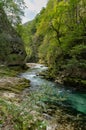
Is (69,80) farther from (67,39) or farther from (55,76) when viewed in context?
Result: (67,39)

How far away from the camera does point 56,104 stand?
14586 millimetres

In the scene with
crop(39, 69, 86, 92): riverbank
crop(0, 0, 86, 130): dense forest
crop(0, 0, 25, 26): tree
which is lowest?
crop(39, 69, 86, 92): riverbank

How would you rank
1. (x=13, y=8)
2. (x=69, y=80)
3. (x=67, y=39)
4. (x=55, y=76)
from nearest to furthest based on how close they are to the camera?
(x=13, y=8) < (x=69, y=80) < (x=67, y=39) < (x=55, y=76)

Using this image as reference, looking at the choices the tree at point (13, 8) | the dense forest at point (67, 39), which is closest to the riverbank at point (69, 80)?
the dense forest at point (67, 39)

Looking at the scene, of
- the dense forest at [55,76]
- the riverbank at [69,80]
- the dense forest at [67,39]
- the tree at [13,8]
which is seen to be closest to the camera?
the dense forest at [55,76]

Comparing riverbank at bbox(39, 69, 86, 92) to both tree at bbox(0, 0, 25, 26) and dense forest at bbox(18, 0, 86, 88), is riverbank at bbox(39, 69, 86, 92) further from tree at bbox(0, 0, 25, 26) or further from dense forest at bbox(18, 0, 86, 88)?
tree at bbox(0, 0, 25, 26)

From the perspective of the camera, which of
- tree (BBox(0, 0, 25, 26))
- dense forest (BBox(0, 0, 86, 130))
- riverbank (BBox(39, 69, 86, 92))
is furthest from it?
riverbank (BBox(39, 69, 86, 92))

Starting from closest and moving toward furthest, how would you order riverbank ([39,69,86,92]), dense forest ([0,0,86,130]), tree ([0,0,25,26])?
1. dense forest ([0,0,86,130])
2. tree ([0,0,25,26])
3. riverbank ([39,69,86,92])

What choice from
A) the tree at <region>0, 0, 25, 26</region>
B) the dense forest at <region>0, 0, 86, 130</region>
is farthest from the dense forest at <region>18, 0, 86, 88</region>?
the tree at <region>0, 0, 25, 26</region>

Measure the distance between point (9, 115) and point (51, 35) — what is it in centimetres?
2150

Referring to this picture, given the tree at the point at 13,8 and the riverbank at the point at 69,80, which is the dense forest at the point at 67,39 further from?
the tree at the point at 13,8

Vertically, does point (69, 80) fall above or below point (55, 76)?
above

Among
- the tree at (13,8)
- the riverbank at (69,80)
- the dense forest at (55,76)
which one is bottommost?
the riverbank at (69,80)

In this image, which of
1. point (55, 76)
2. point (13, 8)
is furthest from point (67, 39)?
point (13, 8)
